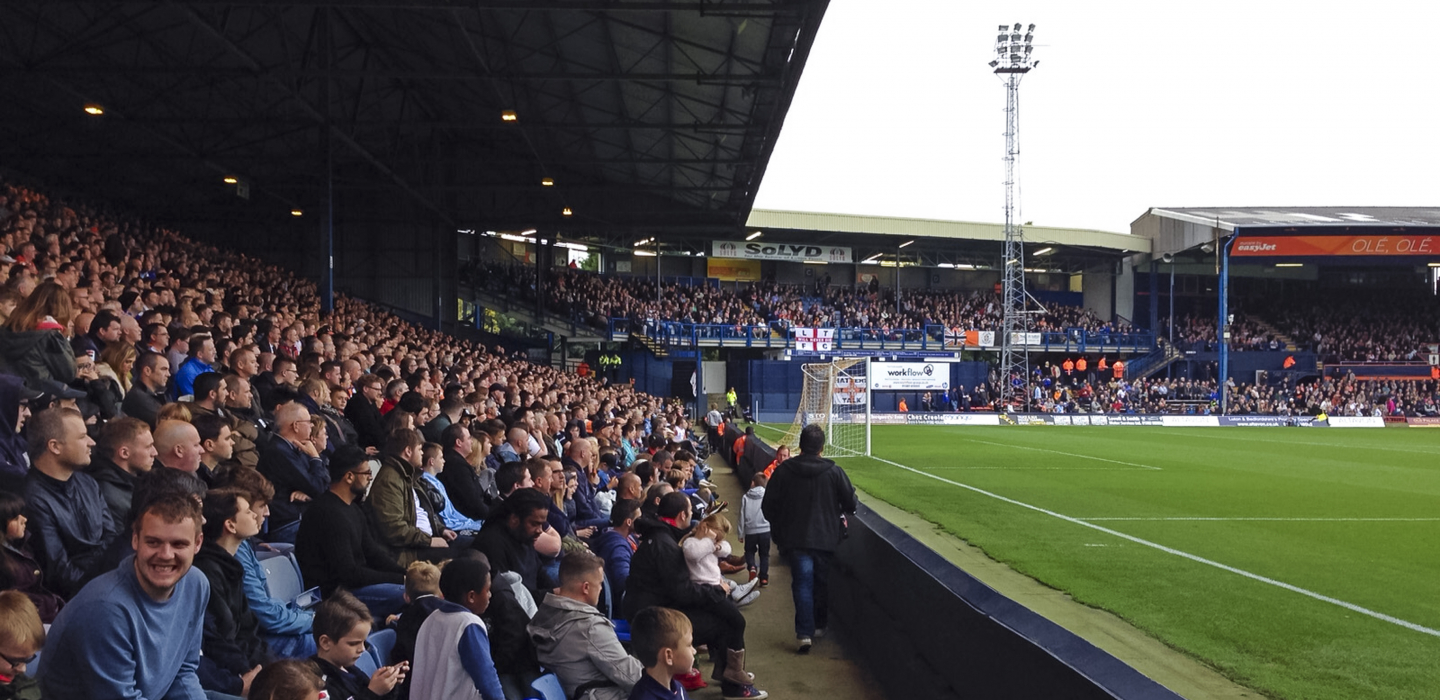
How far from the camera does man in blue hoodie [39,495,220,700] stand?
324cm

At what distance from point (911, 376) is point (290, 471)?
147 ft

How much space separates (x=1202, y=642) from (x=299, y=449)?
20.8 feet

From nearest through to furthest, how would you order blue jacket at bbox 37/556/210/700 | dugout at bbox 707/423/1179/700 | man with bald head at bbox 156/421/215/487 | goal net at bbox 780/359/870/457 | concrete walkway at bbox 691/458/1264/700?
blue jacket at bbox 37/556/210/700, dugout at bbox 707/423/1179/700, man with bald head at bbox 156/421/215/487, concrete walkway at bbox 691/458/1264/700, goal net at bbox 780/359/870/457

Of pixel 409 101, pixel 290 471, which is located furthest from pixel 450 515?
pixel 409 101

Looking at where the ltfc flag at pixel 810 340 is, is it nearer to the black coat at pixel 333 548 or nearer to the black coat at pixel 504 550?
the black coat at pixel 504 550

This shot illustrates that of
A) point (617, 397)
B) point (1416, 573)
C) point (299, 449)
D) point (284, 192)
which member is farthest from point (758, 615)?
point (284, 192)

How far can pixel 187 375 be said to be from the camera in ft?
30.0

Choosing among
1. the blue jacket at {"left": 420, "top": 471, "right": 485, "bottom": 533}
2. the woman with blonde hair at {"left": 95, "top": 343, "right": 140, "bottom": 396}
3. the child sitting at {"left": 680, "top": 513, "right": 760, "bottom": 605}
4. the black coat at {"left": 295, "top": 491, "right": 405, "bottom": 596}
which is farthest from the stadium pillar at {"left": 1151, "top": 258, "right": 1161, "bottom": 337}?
the black coat at {"left": 295, "top": 491, "right": 405, "bottom": 596}

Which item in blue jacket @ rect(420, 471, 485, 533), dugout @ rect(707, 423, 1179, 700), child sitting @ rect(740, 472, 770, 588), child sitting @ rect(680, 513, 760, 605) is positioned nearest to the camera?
dugout @ rect(707, 423, 1179, 700)

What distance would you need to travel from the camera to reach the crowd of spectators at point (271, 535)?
343 centimetres

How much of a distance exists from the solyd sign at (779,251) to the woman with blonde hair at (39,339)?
47.2 m

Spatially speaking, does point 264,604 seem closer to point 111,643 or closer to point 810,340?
point 111,643

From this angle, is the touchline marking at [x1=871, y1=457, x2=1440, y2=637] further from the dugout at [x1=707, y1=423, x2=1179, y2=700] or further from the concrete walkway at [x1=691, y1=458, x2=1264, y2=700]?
the dugout at [x1=707, y1=423, x2=1179, y2=700]

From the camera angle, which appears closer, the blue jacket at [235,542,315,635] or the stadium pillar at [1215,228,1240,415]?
the blue jacket at [235,542,315,635]
